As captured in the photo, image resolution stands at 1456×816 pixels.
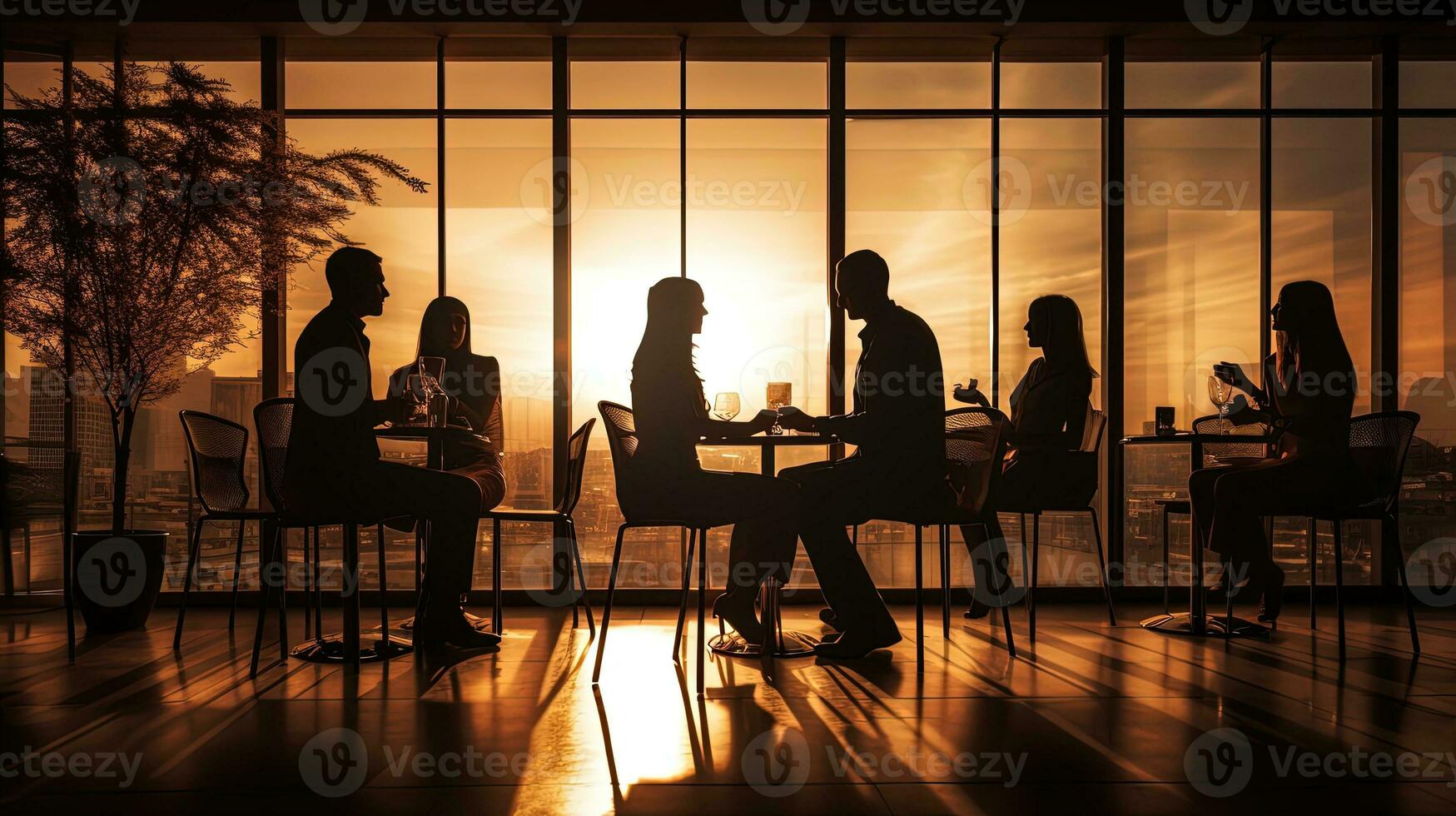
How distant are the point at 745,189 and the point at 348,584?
369cm

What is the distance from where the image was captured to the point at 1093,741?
114 inches

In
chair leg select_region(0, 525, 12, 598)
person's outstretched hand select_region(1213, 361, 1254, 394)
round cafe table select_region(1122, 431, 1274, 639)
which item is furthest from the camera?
chair leg select_region(0, 525, 12, 598)

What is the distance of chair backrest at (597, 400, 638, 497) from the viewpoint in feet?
13.0

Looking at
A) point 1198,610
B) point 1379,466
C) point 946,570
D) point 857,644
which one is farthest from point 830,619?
point 1379,466

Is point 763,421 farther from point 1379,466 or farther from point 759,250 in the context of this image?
point 1379,466

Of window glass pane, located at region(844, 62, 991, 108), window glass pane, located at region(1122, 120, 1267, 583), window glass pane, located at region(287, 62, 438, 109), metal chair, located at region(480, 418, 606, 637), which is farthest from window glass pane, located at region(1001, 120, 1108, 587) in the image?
window glass pane, located at region(287, 62, 438, 109)

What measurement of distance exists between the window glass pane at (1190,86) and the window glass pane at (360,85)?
193 inches

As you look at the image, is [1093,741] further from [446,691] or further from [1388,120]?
[1388,120]

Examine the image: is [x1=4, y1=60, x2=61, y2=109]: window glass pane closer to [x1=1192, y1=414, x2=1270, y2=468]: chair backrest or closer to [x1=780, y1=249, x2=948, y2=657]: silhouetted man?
[x1=780, y1=249, x2=948, y2=657]: silhouetted man

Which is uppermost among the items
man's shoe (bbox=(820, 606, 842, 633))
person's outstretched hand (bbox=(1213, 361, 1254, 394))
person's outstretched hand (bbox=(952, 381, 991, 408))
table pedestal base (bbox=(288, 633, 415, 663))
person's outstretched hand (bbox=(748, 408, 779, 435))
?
person's outstretched hand (bbox=(1213, 361, 1254, 394))

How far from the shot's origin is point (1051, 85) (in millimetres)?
6383

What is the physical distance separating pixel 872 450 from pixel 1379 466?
249 cm

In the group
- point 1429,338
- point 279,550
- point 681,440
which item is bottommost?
point 279,550

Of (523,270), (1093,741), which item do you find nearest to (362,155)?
(523,270)
